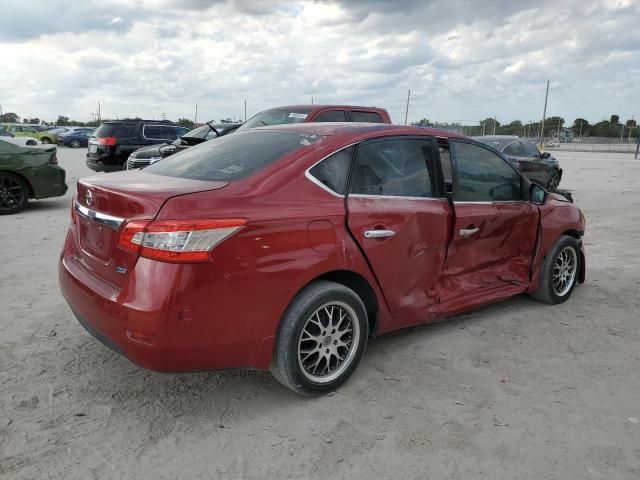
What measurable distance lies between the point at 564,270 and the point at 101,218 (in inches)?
159

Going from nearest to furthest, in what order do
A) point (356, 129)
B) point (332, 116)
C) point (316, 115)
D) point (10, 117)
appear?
point (356, 129)
point (316, 115)
point (332, 116)
point (10, 117)

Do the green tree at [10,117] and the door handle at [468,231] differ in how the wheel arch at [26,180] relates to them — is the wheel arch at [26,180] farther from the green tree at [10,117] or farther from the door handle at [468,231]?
the green tree at [10,117]

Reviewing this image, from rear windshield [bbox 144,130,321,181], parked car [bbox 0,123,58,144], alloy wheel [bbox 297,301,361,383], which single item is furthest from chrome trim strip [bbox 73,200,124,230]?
parked car [bbox 0,123,58,144]

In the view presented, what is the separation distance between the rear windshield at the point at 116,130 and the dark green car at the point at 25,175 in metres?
3.92

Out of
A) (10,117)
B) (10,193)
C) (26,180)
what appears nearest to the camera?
(10,193)

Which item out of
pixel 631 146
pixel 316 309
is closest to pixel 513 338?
pixel 316 309

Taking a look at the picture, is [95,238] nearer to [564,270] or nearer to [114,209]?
[114,209]

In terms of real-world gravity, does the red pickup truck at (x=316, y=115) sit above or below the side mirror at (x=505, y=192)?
above

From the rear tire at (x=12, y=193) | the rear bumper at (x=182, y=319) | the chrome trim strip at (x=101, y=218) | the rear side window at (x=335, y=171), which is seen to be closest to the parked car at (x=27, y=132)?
the rear tire at (x=12, y=193)

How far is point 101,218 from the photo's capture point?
9.65 feet

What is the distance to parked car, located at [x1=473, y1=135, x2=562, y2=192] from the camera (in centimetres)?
1242

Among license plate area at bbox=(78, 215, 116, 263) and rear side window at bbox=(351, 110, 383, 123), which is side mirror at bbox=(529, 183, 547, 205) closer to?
license plate area at bbox=(78, 215, 116, 263)

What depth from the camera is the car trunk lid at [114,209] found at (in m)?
2.73

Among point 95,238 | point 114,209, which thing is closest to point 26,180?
point 95,238
